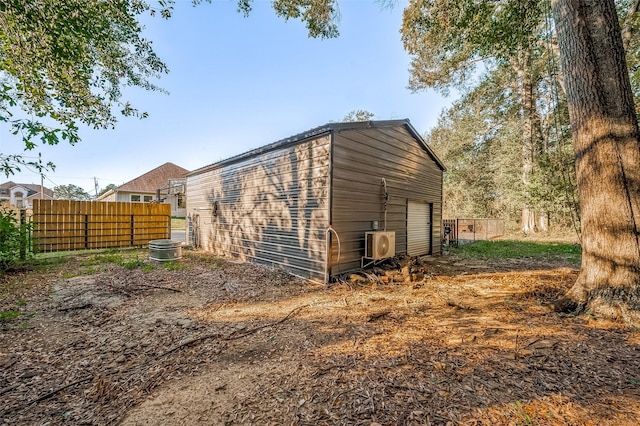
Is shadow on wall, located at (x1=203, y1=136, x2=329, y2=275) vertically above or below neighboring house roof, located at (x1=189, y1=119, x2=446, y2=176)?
below

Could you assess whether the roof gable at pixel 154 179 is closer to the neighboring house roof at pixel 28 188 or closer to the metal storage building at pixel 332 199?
the metal storage building at pixel 332 199

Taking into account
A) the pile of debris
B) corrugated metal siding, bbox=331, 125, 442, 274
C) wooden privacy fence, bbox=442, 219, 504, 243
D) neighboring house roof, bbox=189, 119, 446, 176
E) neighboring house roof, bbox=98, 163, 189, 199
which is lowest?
the pile of debris

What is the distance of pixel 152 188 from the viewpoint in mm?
23391

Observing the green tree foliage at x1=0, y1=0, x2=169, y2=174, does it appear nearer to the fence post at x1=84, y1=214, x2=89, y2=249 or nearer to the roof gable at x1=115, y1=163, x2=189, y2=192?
the fence post at x1=84, y1=214, x2=89, y2=249

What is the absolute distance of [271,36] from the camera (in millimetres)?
8109

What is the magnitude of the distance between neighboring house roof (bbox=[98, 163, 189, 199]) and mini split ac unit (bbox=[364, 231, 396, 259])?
20901 millimetres

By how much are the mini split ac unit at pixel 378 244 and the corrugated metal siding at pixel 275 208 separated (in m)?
1.14

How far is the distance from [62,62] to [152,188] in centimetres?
2252

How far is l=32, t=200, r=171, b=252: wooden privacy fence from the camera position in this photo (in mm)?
8836

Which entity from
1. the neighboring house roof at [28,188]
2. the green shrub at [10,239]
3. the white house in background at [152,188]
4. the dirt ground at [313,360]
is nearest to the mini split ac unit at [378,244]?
the dirt ground at [313,360]

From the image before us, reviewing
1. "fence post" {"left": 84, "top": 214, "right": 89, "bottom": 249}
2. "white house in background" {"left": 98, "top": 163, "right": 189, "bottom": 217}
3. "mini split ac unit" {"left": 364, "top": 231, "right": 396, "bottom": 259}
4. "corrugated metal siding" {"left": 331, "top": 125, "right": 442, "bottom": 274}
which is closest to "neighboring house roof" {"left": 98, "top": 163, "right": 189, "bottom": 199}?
"white house in background" {"left": 98, "top": 163, "right": 189, "bottom": 217}

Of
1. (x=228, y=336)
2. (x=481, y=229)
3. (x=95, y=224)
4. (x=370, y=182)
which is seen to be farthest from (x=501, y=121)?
(x=95, y=224)

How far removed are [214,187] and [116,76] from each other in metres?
4.47

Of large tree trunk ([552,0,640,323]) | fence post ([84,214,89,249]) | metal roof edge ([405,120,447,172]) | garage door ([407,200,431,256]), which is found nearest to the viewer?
large tree trunk ([552,0,640,323])
